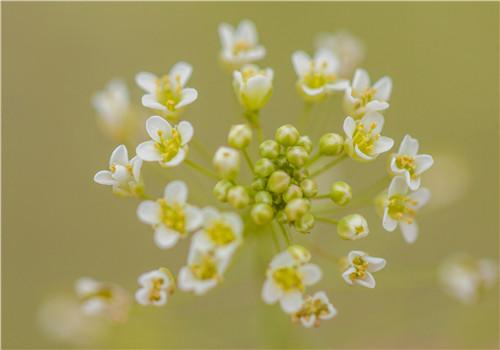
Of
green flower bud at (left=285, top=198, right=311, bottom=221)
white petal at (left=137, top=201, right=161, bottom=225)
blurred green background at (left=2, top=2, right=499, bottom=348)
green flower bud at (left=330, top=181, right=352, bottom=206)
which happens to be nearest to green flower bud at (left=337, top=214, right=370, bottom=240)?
green flower bud at (left=330, top=181, right=352, bottom=206)

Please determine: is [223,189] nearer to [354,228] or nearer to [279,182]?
[279,182]

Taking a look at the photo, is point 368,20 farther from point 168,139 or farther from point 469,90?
point 168,139

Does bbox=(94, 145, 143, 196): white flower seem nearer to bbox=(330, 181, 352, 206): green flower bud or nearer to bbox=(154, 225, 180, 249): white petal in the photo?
bbox=(154, 225, 180, 249): white petal

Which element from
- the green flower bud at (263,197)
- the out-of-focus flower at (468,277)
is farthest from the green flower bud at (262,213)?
the out-of-focus flower at (468,277)

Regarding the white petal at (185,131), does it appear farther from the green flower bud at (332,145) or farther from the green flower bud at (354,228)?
the green flower bud at (354,228)

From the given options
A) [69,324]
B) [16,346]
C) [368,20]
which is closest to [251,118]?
[69,324]
